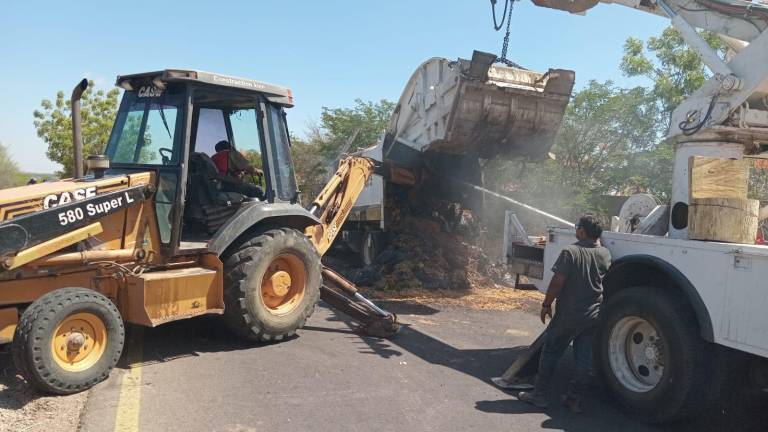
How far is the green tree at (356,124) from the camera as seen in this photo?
19.9 metres

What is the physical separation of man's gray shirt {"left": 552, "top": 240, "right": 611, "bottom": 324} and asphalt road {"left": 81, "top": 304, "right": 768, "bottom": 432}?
78cm

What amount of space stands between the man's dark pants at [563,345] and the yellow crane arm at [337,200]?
128 inches

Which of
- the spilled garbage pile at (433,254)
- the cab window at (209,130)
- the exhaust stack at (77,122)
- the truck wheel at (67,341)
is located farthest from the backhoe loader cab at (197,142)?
the spilled garbage pile at (433,254)

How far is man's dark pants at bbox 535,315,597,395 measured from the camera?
483 cm

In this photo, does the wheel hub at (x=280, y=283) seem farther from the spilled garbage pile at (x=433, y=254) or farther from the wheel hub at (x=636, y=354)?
the spilled garbage pile at (x=433, y=254)

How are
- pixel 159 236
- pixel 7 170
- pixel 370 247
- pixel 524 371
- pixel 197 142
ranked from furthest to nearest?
pixel 7 170 → pixel 370 247 → pixel 197 142 → pixel 159 236 → pixel 524 371

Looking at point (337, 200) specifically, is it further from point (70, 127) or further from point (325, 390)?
point (70, 127)

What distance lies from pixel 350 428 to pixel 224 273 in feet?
7.66

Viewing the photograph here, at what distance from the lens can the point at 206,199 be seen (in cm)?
621

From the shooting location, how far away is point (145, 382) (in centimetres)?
477

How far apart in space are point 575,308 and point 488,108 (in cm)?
419

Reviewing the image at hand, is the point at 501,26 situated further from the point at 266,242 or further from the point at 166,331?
the point at 166,331

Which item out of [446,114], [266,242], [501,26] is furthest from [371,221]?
[266,242]

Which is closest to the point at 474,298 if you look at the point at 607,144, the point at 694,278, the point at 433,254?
the point at 433,254
